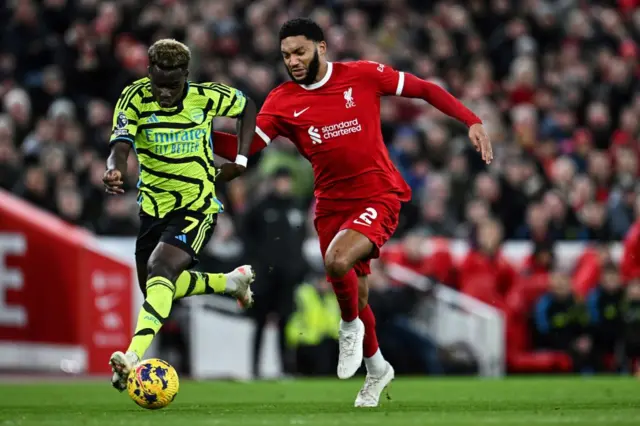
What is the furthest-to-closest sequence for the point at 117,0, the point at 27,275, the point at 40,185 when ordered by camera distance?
1. the point at 117,0
2. the point at 40,185
3. the point at 27,275

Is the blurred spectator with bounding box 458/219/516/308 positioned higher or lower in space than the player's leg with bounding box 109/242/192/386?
lower

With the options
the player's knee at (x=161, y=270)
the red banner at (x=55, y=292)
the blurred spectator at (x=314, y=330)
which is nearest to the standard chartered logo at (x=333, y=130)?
the player's knee at (x=161, y=270)

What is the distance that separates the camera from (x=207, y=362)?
607 inches

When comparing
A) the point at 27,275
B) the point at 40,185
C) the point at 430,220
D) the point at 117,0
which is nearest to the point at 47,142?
the point at 40,185

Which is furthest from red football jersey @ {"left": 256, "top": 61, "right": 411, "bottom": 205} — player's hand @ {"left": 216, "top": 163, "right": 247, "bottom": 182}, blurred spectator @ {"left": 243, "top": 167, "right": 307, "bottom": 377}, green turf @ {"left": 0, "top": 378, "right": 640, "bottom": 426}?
blurred spectator @ {"left": 243, "top": 167, "right": 307, "bottom": 377}

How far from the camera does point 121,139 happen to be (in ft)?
29.8

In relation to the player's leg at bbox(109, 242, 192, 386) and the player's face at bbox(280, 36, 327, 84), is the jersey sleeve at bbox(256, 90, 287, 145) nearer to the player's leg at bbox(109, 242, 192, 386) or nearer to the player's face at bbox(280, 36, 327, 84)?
the player's face at bbox(280, 36, 327, 84)

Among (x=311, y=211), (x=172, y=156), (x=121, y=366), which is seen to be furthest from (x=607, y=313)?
(x=121, y=366)

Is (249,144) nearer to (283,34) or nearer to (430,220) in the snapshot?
(283,34)

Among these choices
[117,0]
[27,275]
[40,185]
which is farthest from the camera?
[117,0]

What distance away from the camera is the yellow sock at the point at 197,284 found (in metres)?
9.64

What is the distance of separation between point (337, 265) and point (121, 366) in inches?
64.8

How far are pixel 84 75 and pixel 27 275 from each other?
4263mm

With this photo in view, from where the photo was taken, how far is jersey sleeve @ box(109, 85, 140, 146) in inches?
359
